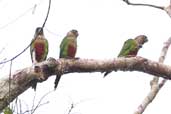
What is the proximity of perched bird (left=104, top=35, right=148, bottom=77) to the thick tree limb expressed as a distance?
237 centimetres

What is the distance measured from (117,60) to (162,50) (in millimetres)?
1421

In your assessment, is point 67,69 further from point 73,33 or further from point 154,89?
point 73,33

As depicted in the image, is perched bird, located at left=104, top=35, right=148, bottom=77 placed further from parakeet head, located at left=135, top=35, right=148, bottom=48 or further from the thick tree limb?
the thick tree limb

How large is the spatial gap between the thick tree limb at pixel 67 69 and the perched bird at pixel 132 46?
2366 millimetres

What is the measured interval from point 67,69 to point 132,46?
3.07m

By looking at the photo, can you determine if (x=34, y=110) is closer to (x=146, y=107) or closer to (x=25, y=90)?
(x=25, y=90)

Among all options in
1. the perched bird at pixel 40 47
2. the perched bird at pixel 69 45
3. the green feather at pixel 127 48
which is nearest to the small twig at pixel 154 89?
the green feather at pixel 127 48

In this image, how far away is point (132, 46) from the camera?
6.83 meters

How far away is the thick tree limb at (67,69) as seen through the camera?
3629 millimetres

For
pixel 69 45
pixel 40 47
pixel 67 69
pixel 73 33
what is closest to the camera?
pixel 67 69

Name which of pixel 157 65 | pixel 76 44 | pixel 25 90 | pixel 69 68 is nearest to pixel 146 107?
pixel 157 65

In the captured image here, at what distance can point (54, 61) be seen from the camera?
3.91m

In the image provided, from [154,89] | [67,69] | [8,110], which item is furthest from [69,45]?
[8,110]

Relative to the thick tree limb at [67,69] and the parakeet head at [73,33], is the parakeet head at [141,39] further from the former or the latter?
the thick tree limb at [67,69]
